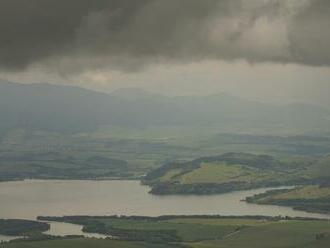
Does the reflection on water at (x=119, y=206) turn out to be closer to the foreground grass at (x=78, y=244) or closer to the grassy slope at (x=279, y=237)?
the grassy slope at (x=279, y=237)

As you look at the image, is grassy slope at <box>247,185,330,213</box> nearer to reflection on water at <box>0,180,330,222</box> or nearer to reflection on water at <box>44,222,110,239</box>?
reflection on water at <box>0,180,330,222</box>

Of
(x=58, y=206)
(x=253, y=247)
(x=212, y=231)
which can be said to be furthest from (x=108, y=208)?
(x=253, y=247)

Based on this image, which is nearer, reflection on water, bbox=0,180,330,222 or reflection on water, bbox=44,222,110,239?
reflection on water, bbox=44,222,110,239

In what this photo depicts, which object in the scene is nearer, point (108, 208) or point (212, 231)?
point (212, 231)

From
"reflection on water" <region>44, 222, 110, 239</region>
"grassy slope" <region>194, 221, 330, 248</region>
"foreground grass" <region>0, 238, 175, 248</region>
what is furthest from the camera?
"reflection on water" <region>44, 222, 110, 239</region>

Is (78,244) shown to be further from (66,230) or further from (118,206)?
(118,206)

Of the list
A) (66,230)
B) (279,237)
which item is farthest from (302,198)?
(66,230)

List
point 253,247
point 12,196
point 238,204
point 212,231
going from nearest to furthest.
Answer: point 253,247 → point 212,231 → point 238,204 → point 12,196

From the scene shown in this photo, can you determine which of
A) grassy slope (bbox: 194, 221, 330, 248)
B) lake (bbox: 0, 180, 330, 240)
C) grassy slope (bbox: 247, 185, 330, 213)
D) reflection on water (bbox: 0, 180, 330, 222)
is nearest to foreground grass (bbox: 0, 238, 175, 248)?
grassy slope (bbox: 194, 221, 330, 248)

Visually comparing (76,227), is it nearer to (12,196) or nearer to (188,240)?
(188,240)

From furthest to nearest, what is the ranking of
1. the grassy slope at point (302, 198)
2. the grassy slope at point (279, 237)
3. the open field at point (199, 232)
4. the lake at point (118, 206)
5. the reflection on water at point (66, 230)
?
the grassy slope at point (302, 198) → the lake at point (118, 206) → the reflection on water at point (66, 230) → the grassy slope at point (279, 237) → the open field at point (199, 232)


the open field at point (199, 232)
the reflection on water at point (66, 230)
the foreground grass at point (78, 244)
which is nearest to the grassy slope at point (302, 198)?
the open field at point (199, 232)
